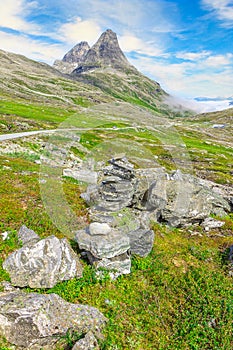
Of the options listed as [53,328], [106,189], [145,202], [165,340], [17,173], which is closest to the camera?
[53,328]

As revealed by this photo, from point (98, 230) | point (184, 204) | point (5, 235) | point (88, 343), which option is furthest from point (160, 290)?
point (184, 204)

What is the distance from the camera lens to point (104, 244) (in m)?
13.4

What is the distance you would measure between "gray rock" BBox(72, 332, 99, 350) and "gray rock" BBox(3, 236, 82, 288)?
10.2 ft

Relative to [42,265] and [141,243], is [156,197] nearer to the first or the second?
[141,243]

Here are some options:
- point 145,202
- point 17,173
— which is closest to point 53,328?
point 145,202

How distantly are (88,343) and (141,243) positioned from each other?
6917mm

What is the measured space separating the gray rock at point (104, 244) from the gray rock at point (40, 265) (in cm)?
129

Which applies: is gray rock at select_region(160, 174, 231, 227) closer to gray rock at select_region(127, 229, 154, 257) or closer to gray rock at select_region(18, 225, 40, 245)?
gray rock at select_region(127, 229, 154, 257)

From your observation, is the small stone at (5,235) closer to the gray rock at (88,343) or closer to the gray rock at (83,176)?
the gray rock at (88,343)

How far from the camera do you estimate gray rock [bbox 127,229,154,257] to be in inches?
611

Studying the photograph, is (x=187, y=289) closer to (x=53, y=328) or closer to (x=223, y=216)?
(x=53, y=328)

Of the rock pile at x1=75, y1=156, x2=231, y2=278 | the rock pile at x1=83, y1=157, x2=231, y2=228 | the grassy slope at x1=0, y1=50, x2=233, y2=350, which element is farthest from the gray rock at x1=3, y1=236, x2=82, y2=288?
the rock pile at x1=83, y1=157, x2=231, y2=228

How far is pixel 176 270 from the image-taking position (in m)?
15.1

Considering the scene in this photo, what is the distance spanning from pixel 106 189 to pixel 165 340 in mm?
10645
